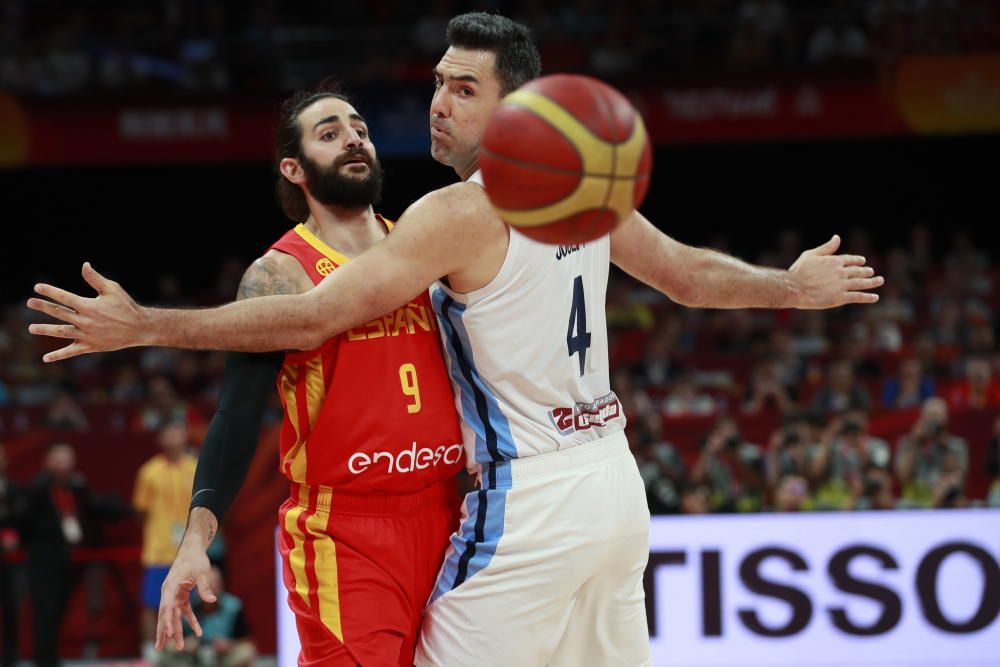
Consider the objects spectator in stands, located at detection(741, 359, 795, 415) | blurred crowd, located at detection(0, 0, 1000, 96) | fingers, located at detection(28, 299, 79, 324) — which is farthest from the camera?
blurred crowd, located at detection(0, 0, 1000, 96)

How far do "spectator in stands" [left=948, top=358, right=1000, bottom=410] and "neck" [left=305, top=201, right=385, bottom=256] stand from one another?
872cm

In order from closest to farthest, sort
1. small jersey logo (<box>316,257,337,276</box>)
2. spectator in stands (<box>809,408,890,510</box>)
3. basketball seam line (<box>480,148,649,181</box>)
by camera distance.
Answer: basketball seam line (<box>480,148,649,181</box>) < small jersey logo (<box>316,257,337,276</box>) < spectator in stands (<box>809,408,890,510</box>)

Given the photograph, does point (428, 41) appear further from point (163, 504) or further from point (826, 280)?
point (826, 280)

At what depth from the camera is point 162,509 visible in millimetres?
10742

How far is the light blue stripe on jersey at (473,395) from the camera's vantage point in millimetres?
3694

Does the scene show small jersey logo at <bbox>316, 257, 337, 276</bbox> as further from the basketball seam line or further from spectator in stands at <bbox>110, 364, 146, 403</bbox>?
spectator in stands at <bbox>110, 364, 146, 403</bbox>

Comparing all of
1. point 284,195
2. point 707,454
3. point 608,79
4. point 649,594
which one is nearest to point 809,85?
point 608,79

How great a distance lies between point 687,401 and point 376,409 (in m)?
9.49

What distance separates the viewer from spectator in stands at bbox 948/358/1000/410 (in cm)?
1185

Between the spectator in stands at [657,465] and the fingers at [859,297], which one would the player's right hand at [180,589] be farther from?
the spectator in stands at [657,465]

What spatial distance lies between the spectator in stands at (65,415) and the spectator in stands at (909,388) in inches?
295

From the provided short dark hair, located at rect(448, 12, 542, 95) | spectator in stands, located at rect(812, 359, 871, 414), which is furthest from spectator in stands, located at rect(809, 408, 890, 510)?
short dark hair, located at rect(448, 12, 542, 95)

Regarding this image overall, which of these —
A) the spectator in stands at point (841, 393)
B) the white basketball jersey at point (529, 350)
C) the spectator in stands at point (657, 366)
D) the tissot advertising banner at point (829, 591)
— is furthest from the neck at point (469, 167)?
the spectator in stands at point (657, 366)

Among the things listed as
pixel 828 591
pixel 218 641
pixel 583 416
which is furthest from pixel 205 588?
pixel 218 641
